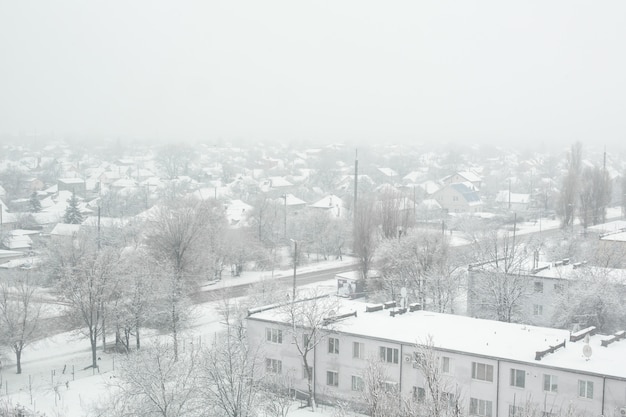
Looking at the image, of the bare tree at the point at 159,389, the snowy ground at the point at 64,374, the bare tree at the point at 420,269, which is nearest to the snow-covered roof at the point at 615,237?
the bare tree at the point at 420,269

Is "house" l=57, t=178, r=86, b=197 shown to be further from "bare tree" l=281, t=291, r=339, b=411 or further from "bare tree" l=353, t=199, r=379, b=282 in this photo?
"bare tree" l=281, t=291, r=339, b=411

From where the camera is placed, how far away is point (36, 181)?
8531 cm

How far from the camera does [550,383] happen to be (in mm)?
15969

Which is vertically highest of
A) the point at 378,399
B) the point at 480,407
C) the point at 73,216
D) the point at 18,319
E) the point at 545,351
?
the point at 378,399

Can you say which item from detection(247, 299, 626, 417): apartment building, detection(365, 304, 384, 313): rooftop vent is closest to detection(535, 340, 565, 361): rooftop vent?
detection(247, 299, 626, 417): apartment building

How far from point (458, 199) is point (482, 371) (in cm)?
5144

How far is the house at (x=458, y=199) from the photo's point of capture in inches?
2618

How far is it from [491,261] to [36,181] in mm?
68746

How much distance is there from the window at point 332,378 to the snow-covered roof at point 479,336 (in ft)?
3.84

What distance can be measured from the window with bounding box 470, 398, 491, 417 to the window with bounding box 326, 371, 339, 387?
145 inches

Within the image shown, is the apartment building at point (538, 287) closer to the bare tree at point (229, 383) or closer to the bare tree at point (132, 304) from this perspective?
the bare tree at point (132, 304)

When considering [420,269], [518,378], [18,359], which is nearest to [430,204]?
[420,269]

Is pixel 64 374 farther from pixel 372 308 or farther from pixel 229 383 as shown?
pixel 372 308

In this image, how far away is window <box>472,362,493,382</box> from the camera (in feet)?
54.9
